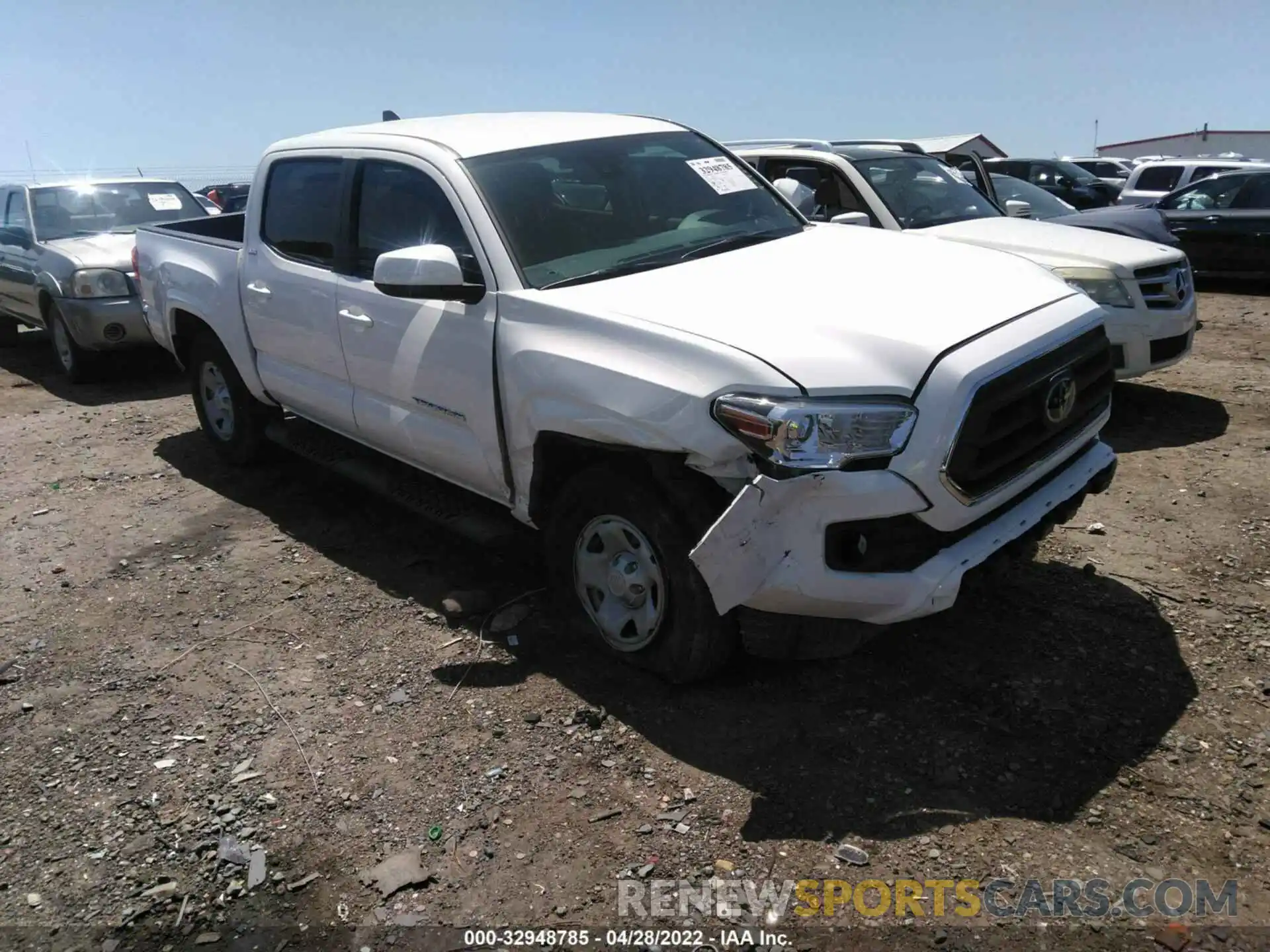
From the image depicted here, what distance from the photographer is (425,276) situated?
3627 mm

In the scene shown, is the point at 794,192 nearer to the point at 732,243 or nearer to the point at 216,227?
the point at 732,243

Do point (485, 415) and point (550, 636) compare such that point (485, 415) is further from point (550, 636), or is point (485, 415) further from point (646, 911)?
point (646, 911)

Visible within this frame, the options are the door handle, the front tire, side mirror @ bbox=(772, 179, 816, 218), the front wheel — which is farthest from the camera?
the front wheel

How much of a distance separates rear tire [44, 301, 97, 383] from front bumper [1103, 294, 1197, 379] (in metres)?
8.14

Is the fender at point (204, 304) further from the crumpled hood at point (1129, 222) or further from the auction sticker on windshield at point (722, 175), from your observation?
the crumpled hood at point (1129, 222)

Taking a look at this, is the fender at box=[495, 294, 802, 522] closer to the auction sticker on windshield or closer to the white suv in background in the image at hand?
the auction sticker on windshield

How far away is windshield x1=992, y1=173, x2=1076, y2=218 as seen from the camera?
10195 mm

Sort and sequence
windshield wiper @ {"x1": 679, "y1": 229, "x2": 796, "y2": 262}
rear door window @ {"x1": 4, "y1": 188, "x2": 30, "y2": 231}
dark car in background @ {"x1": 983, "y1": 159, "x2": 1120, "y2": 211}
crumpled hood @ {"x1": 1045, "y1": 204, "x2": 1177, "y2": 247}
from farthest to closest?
dark car in background @ {"x1": 983, "y1": 159, "x2": 1120, "y2": 211} < rear door window @ {"x1": 4, "y1": 188, "x2": 30, "y2": 231} < crumpled hood @ {"x1": 1045, "y1": 204, "x2": 1177, "y2": 247} < windshield wiper @ {"x1": 679, "y1": 229, "x2": 796, "y2": 262}

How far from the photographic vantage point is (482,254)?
378cm

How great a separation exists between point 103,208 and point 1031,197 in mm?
9416

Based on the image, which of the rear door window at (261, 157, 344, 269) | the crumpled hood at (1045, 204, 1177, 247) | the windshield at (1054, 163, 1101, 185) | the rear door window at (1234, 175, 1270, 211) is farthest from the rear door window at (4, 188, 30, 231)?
the windshield at (1054, 163, 1101, 185)

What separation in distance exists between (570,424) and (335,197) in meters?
2.08

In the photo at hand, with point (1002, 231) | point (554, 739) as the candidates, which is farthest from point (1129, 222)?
point (554, 739)

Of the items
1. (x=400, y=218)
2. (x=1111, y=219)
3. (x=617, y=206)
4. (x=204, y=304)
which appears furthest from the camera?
(x=1111, y=219)
